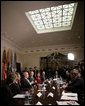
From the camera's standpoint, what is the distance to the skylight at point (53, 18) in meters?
5.16

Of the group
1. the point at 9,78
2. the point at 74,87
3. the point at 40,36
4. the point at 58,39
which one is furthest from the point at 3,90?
the point at 58,39

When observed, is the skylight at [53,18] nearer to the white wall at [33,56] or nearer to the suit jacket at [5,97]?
the white wall at [33,56]

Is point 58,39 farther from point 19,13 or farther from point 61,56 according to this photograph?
point 19,13

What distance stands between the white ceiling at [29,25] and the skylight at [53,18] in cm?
28

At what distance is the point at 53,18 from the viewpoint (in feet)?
19.8

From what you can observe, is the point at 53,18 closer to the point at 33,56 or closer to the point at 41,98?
the point at 33,56

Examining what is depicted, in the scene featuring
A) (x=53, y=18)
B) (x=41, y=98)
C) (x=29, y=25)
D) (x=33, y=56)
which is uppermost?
(x=53, y=18)

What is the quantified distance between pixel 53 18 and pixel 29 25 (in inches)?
54.0

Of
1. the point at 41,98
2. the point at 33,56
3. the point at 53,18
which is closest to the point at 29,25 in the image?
the point at 53,18

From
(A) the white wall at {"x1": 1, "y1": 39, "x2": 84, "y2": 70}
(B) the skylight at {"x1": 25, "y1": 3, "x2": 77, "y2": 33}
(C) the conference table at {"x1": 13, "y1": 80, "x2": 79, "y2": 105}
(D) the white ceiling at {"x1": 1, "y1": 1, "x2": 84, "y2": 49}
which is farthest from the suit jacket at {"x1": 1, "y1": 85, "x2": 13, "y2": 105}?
(A) the white wall at {"x1": 1, "y1": 39, "x2": 84, "y2": 70}

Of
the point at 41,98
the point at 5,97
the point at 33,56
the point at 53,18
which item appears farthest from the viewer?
the point at 33,56

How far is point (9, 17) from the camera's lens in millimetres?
4891

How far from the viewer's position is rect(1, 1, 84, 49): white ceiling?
13.9 ft

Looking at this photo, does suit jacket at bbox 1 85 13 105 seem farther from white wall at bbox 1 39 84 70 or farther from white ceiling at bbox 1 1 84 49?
white wall at bbox 1 39 84 70
